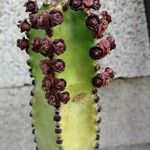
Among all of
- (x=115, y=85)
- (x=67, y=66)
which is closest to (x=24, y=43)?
→ (x=67, y=66)

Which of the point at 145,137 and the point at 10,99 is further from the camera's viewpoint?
the point at 145,137

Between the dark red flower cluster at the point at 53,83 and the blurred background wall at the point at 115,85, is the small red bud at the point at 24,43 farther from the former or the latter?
the blurred background wall at the point at 115,85

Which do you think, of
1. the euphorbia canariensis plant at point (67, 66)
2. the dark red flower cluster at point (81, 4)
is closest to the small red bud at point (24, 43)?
the euphorbia canariensis plant at point (67, 66)

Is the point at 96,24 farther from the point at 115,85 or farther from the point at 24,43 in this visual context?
the point at 115,85

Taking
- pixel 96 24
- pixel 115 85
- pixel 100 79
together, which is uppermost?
pixel 96 24

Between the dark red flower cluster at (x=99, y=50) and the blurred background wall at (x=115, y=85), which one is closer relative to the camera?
the dark red flower cluster at (x=99, y=50)

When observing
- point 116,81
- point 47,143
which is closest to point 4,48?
point 116,81

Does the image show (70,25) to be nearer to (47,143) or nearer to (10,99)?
(47,143)
